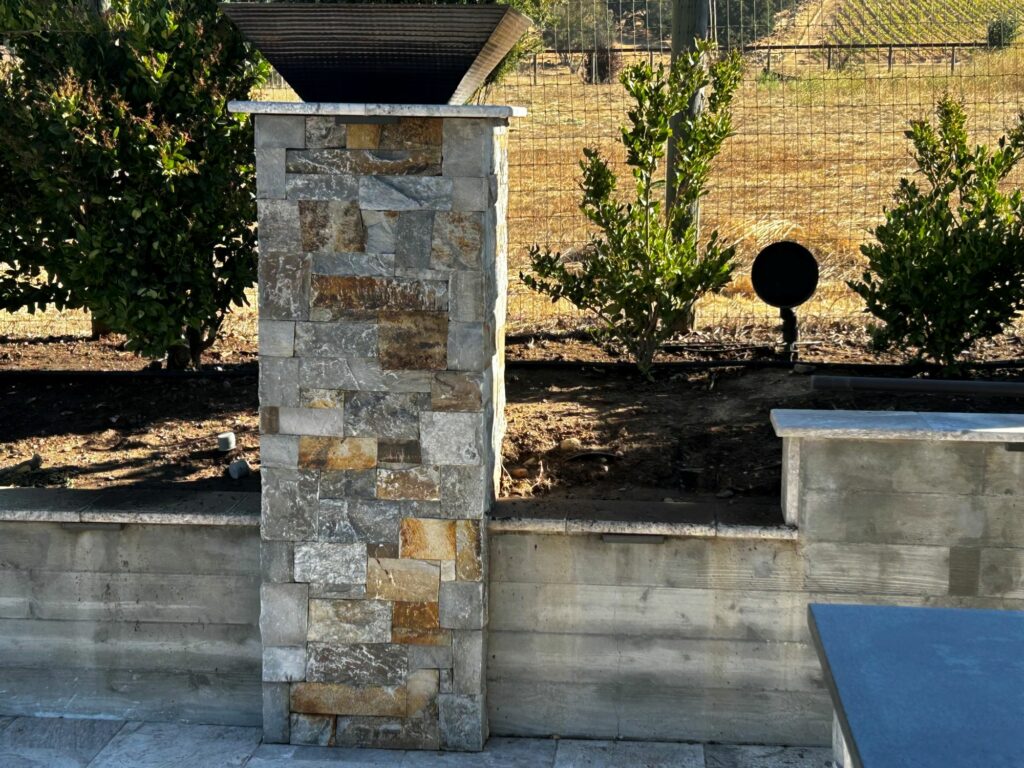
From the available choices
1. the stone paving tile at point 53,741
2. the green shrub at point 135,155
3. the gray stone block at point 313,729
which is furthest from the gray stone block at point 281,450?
the green shrub at point 135,155

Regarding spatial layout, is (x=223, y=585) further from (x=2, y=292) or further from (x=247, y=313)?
(x=247, y=313)

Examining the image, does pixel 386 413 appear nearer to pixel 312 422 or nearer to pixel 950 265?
pixel 312 422

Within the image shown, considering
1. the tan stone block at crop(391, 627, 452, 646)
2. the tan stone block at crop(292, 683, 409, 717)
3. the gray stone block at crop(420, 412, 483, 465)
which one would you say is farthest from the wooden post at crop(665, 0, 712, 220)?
the tan stone block at crop(292, 683, 409, 717)

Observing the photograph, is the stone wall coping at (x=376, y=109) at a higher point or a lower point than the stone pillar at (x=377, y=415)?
higher

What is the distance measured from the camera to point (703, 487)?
561cm

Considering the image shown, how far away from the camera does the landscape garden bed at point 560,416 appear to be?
574 cm

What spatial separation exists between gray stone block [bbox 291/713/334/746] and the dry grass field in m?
3.43

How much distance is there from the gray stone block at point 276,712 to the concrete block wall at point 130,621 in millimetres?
184

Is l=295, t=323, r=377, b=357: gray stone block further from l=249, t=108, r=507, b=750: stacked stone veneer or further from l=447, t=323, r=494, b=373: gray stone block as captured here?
l=447, t=323, r=494, b=373: gray stone block

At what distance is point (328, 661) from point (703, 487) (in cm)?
175

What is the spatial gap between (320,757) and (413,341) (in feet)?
5.41

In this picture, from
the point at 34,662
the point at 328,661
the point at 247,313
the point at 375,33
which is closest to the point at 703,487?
the point at 328,661

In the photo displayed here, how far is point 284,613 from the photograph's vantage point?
506 centimetres

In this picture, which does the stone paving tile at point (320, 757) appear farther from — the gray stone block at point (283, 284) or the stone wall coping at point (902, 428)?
the stone wall coping at point (902, 428)
